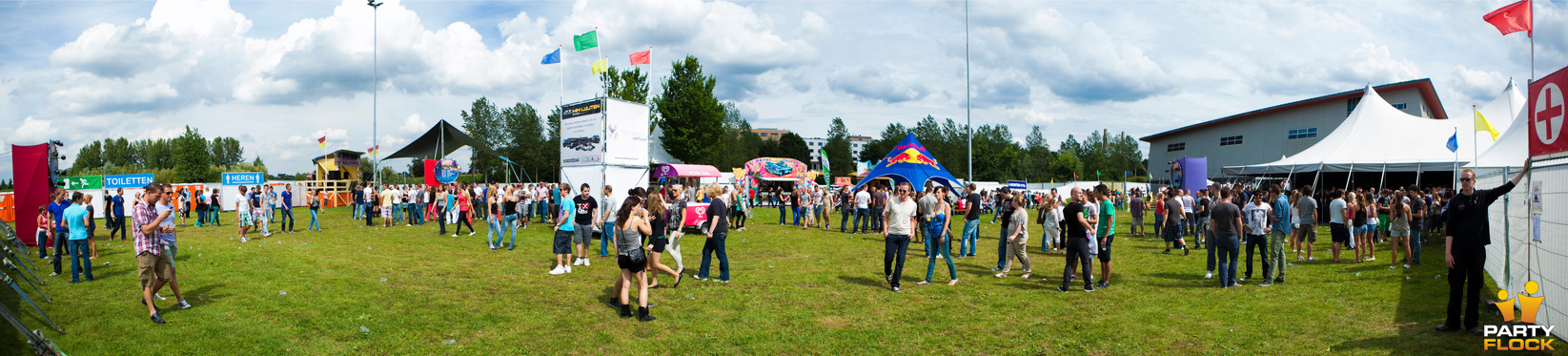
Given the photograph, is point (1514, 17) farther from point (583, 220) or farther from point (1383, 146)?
point (583, 220)

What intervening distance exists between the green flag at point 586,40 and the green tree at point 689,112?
778 inches

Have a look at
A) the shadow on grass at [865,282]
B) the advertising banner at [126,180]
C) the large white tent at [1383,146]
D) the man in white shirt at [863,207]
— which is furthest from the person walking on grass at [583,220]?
the advertising banner at [126,180]

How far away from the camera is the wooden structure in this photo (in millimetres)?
33594

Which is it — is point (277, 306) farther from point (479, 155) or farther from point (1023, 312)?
point (479, 155)

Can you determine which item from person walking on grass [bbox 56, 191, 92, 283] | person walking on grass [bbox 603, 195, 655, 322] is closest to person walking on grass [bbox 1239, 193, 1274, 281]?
person walking on grass [bbox 603, 195, 655, 322]

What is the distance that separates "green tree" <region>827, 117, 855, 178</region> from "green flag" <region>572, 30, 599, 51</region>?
58.4 meters

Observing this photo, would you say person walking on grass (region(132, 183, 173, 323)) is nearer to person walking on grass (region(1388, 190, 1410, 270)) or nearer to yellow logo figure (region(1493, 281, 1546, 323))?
yellow logo figure (region(1493, 281, 1546, 323))

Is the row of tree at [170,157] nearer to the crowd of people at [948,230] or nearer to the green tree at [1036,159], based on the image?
the crowd of people at [948,230]

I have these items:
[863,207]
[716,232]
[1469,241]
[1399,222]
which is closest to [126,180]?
[863,207]

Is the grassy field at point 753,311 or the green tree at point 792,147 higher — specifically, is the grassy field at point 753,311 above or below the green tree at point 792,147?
below

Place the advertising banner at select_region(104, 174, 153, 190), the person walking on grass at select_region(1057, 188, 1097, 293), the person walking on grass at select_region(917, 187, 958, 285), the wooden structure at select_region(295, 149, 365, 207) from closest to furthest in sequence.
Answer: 1. the person walking on grass at select_region(1057, 188, 1097, 293)
2. the person walking on grass at select_region(917, 187, 958, 285)
3. the advertising banner at select_region(104, 174, 153, 190)
4. the wooden structure at select_region(295, 149, 365, 207)

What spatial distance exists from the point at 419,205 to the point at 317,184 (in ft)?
61.8

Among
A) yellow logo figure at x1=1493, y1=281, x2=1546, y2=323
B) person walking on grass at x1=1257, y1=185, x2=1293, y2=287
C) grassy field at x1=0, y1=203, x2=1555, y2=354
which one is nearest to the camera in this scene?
yellow logo figure at x1=1493, y1=281, x2=1546, y2=323

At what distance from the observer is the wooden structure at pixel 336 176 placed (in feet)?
110
